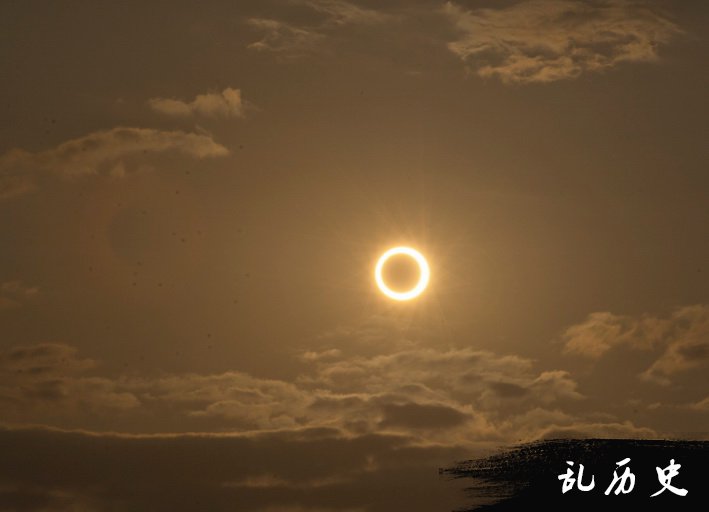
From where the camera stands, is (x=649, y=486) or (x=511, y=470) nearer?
Answer: (x=649, y=486)

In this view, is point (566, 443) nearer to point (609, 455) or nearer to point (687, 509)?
point (609, 455)

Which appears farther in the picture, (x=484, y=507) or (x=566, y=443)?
(x=566, y=443)

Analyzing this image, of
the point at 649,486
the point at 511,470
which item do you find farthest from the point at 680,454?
the point at 511,470

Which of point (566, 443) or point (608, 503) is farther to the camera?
point (566, 443)

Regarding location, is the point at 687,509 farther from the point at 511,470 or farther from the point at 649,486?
the point at 511,470

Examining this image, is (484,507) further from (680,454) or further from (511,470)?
(680,454)

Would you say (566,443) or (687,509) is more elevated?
(566,443)
